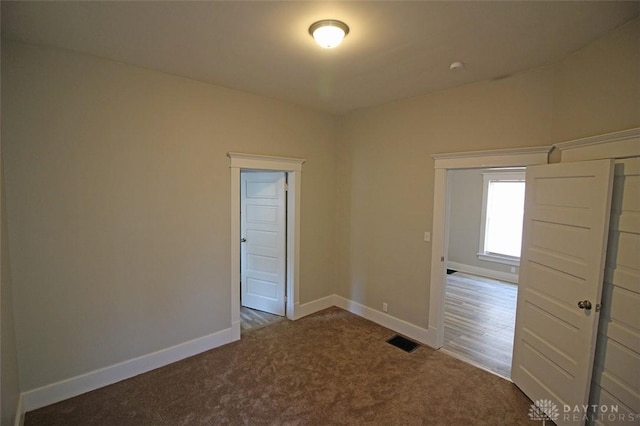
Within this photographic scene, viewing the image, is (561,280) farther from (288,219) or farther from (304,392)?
(288,219)

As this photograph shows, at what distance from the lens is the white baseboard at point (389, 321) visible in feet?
11.6

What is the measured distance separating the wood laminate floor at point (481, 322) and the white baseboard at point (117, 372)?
2.71 metres

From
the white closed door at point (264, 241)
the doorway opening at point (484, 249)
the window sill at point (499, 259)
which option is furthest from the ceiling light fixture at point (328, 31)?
the window sill at point (499, 259)

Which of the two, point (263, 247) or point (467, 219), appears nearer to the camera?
point (263, 247)

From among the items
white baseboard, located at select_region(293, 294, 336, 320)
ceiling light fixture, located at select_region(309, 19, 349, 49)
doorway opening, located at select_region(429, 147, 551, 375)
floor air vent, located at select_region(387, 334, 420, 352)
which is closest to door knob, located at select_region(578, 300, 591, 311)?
doorway opening, located at select_region(429, 147, 551, 375)

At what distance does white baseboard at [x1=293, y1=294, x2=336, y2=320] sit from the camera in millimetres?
4195

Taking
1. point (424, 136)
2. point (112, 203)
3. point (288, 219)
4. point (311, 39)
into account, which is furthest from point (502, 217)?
point (112, 203)

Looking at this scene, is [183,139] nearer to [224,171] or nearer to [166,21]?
[224,171]

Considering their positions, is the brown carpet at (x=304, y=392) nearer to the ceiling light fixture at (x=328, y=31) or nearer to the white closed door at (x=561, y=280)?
the white closed door at (x=561, y=280)

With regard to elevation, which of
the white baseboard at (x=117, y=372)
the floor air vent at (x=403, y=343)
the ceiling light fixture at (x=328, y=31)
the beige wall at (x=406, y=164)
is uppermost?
the ceiling light fixture at (x=328, y=31)

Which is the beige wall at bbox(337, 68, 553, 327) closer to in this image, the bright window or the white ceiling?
the white ceiling

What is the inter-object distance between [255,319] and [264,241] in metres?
1.08

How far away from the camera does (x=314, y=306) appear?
440cm

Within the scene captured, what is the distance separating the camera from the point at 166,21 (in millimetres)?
2002
